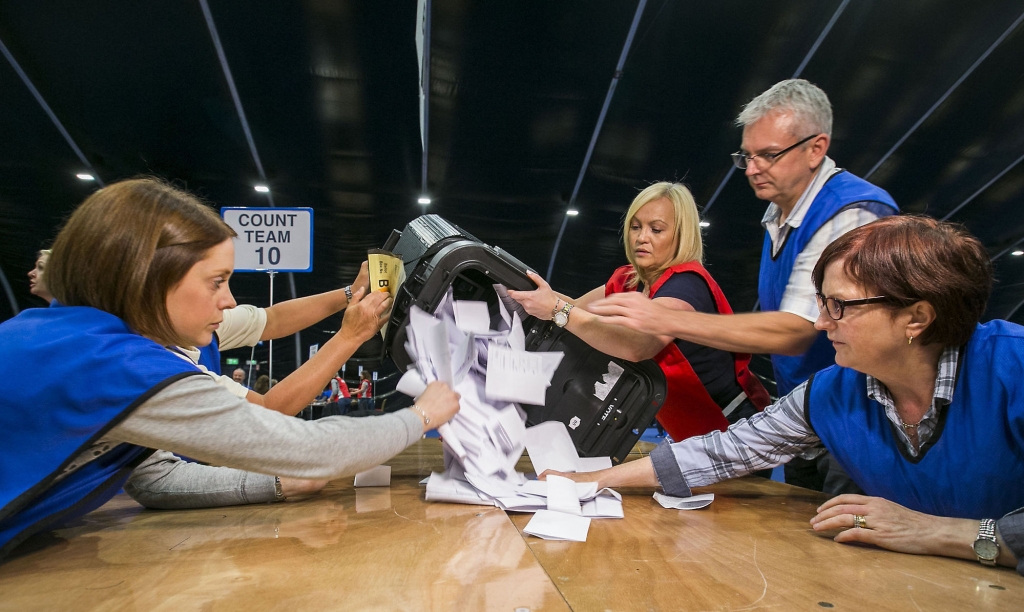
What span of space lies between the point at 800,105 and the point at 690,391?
859mm

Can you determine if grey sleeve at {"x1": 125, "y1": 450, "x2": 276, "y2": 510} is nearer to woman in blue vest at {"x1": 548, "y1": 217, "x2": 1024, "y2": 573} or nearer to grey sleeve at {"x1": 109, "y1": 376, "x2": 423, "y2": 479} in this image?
grey sleeve at {"x1": 109, "y1": 376, "x2": 423, "y2": 479}

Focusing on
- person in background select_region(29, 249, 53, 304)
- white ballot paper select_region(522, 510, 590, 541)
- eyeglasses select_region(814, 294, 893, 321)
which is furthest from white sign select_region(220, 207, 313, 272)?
eyeglasses select_region(814, 294, 893, 321)

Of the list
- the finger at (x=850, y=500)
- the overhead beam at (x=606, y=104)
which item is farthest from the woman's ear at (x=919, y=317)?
the overhead beam at (x=606, y=104)

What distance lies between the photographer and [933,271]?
96cm

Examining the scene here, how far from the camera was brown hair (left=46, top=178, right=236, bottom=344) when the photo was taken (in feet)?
3.19

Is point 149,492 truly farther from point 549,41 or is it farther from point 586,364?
point 549,41

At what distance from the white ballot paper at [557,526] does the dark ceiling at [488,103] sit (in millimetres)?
4876

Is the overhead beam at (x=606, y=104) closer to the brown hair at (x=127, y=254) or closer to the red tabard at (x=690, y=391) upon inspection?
the red tabard at (x=690, y=391)

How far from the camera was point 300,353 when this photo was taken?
37.0 ft

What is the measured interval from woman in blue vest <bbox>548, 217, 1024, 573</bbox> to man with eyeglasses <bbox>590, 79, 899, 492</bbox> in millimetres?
358

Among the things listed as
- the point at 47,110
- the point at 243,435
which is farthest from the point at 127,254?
the point at 47,110

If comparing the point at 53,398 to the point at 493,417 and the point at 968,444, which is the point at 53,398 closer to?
the point at 493,417

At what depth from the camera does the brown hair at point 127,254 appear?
0.97 meters

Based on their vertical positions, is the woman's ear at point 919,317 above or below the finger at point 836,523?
above
